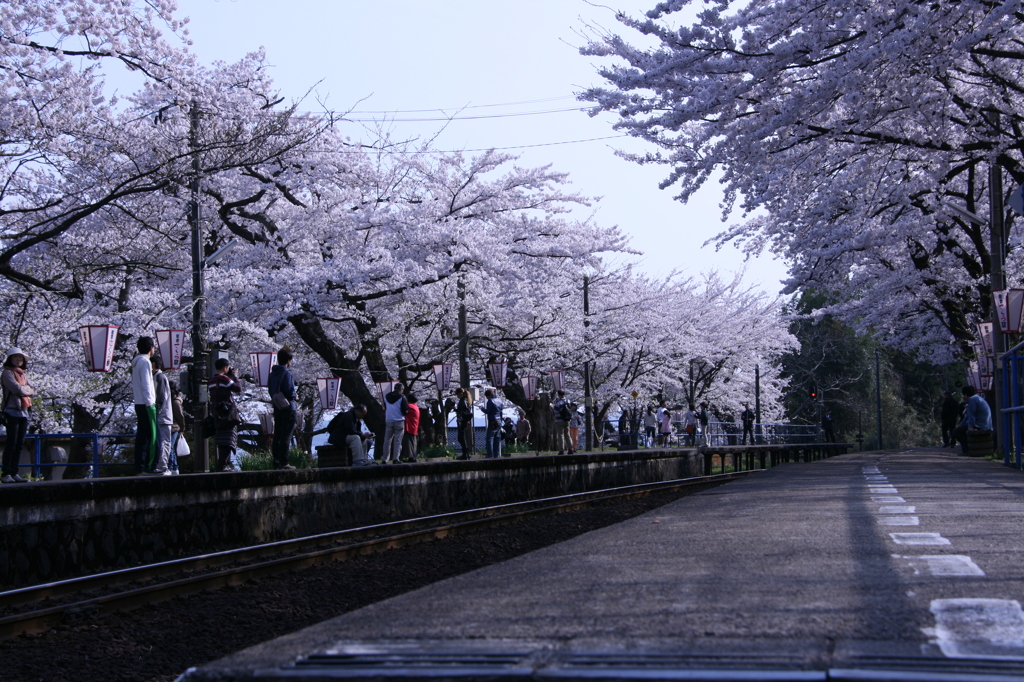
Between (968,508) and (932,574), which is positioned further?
(968,508)

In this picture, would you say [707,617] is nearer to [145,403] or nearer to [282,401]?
[145,403]

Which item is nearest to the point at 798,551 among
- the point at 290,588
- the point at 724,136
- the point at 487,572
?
the point at 487,572

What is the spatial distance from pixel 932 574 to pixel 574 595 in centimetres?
159

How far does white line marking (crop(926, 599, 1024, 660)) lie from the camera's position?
3.06 m

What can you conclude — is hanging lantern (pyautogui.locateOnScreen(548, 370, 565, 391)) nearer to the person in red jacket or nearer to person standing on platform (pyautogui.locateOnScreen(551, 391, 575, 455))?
person standing on platform (pyautogui.locateOnScreen(551, 391, 575, 455))

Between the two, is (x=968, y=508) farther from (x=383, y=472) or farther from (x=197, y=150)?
(x=197, y=150)

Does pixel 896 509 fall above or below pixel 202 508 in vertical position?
above

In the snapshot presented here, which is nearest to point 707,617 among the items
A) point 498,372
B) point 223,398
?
point 223,398

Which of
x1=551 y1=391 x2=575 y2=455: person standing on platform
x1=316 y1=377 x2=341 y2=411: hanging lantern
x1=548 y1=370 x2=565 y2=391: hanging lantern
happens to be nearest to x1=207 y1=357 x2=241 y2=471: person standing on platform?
x1=551 y1=391 x2=575 y2=455: person standing on platform

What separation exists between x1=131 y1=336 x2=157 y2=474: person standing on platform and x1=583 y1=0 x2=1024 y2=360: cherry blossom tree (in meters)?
7.65

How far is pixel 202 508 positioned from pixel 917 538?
7.39 metres

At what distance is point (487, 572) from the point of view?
5.29 m

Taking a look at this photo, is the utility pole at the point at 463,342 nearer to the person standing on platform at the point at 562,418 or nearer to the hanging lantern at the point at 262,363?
the person standing on platform at the point at 562,418

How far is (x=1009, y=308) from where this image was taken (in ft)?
65.7
